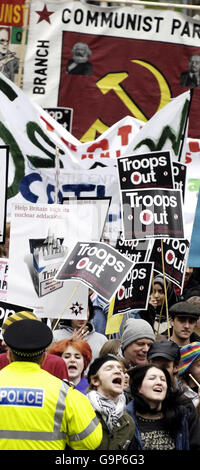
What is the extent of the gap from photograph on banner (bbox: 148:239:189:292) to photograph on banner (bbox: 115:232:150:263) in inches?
5.4

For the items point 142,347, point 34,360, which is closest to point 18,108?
point 142,347

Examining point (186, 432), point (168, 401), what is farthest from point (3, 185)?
point (186, 432)

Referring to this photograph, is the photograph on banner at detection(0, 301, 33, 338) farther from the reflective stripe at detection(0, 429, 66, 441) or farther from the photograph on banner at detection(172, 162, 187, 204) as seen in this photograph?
the reflective stripe at detection(0, 429, 66, 441)

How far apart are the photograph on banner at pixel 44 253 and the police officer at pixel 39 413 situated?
9.22ft

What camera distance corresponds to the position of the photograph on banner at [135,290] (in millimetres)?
7422

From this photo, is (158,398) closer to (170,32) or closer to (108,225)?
(108,225)

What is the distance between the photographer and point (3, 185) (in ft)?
26.4

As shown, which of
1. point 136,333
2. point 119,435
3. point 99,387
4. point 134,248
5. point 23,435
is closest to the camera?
point 23,435


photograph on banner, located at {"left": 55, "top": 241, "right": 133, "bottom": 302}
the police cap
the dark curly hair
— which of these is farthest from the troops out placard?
the police cap

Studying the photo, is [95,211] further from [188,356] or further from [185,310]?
[188,356]

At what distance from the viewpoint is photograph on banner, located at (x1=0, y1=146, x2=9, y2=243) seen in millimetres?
7934

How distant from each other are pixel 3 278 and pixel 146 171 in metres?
1.37

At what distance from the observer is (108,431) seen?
520 centimetres
